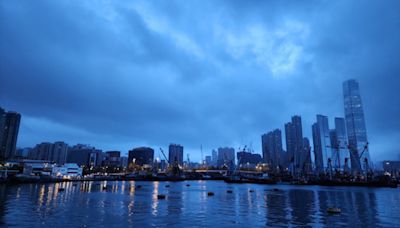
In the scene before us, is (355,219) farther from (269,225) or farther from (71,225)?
(71,225)

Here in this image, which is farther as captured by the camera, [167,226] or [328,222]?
[328,222]

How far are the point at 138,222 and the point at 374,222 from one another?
1228 inches

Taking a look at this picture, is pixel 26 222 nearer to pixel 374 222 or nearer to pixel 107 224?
pixel 107 224

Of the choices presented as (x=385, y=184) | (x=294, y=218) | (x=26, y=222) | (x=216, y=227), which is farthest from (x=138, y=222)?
(x=385, y=184)

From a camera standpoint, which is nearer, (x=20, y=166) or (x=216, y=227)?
(x=216, y=227)

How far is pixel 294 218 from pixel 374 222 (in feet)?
34.3

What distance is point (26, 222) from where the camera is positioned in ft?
99.3

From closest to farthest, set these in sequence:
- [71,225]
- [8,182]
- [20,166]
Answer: [71,225], [8,182], [20,166]

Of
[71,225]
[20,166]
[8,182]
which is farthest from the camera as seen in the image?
[20,166]

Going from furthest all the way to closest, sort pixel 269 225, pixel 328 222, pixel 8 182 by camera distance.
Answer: pixel 8 182 < pixel 328 222 < pixel 269 225

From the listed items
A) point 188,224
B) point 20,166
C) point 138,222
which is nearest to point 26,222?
point 138,222

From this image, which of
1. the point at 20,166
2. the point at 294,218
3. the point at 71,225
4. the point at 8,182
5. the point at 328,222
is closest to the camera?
the point at 71,225

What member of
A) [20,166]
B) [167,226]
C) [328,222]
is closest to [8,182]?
[20,166]

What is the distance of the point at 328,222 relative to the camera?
34.9 meters
